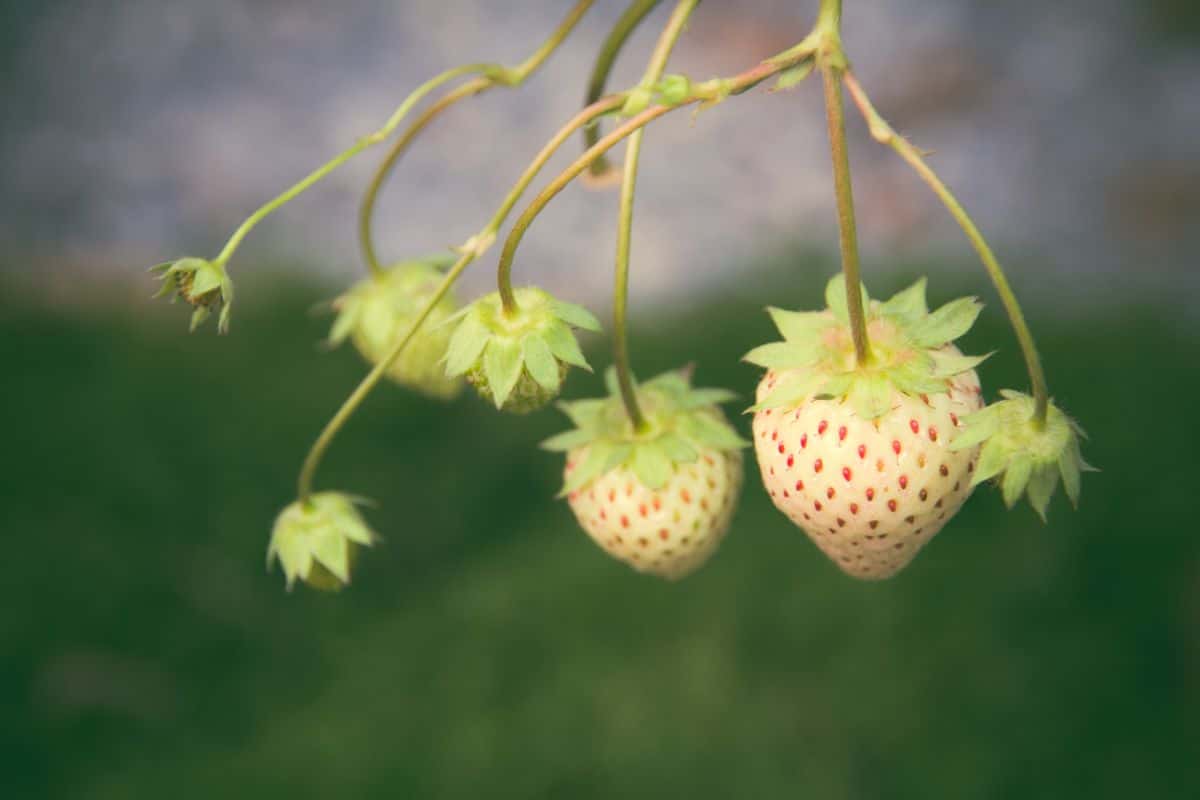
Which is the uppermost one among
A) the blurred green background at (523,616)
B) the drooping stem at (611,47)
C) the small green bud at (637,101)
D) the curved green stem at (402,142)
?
the curved green stem at (402,142)

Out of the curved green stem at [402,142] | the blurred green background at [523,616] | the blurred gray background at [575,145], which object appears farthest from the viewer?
the blurred gray background at [575,145]

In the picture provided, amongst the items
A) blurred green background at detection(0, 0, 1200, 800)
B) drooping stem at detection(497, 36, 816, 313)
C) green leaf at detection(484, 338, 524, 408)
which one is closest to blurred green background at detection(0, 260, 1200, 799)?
blurred green background at detection(0, 0, 1200, 800)

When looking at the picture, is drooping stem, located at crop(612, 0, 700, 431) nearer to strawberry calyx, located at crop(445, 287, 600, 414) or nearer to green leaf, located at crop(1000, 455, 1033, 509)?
strawberry calyx, located at crop(445, 287, 600, 414)

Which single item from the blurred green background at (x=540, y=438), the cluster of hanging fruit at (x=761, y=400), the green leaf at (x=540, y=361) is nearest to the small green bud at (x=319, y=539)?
the cluster of hanging fruit at (x=761, y=400)

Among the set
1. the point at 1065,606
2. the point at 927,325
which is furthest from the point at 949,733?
the point at 927,325

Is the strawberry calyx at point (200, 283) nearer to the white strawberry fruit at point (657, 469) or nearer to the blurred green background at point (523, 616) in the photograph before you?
the white strawberry fruit at point (657, 469)

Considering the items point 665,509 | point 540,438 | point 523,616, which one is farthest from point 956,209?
point 540,438

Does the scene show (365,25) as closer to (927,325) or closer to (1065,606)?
(1065,606)

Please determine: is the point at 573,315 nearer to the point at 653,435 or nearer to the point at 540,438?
the point at 653,435
